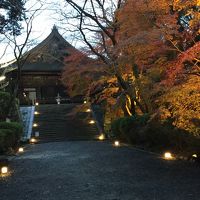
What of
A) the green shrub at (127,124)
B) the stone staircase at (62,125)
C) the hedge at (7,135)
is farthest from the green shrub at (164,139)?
the stone staircase at (62,125)

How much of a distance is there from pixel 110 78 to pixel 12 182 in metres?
14.8

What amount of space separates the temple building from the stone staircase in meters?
7.18

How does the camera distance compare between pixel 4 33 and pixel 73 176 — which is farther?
pixel 4 33

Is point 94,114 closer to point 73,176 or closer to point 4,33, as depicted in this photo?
point 4,33

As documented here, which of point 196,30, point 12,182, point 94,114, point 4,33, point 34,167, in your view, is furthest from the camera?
point 94,114

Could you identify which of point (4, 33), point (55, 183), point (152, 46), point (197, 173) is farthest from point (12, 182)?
point (4, 33)

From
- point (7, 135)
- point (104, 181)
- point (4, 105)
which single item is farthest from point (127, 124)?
point (104, 181)

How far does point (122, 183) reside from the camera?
29.1 ft

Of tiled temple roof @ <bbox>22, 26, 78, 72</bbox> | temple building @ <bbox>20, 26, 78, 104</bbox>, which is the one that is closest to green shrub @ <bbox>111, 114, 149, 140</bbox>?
tiled temple roof @ <bbox>22, 26, 78, 72</bbox>

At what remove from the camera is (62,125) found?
31.0 m

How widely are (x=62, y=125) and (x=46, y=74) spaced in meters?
Result: 15.0

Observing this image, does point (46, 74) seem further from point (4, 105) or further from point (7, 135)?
point (7, 135)

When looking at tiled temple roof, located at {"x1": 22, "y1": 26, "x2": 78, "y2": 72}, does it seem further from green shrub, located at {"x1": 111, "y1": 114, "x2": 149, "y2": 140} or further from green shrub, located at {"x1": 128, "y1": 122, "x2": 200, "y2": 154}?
green shrub, located at {"x1": 128, "y1": 122, "x2": 200, "y2": 154}

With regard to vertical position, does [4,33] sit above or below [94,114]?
above
